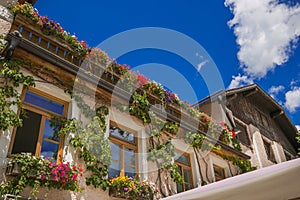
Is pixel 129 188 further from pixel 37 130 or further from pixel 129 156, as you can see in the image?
pixel 37 130

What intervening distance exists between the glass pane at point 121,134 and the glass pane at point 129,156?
28 cm

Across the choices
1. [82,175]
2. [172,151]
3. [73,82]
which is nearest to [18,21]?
[73,82]

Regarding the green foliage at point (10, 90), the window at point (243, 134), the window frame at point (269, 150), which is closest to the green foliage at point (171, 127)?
the green foliage at point (10, 90)

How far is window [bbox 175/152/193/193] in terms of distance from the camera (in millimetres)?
7262

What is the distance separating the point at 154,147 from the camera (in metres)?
6.76

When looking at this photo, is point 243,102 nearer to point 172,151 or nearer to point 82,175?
point 172,151

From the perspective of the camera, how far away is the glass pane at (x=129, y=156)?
617 centimetres

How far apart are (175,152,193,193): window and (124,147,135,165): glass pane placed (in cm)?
157

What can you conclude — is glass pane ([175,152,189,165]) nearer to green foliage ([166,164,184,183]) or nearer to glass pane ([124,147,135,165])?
green foliage ([166,164,184,183])

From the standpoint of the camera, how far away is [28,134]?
481 centimetres

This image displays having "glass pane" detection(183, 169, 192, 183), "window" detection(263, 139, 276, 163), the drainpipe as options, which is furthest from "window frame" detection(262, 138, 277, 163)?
the drainpipe

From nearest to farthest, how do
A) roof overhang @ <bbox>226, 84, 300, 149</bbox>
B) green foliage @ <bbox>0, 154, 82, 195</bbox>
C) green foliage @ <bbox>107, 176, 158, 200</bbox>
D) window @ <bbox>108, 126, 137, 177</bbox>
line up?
1. green foliage @ <bbox>0, 154, 82, 195</bbox>
2. green foliage @ <bbox>107, 176, 158, 200</bbox>
3. window @ <bbox>108, 126, 137, 177</bbox>
4. roof overhang @ <bbox>226, 84, 300, 149</bbox>

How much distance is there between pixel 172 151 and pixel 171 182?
80 cm

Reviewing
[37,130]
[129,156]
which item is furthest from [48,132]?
[129,156]
